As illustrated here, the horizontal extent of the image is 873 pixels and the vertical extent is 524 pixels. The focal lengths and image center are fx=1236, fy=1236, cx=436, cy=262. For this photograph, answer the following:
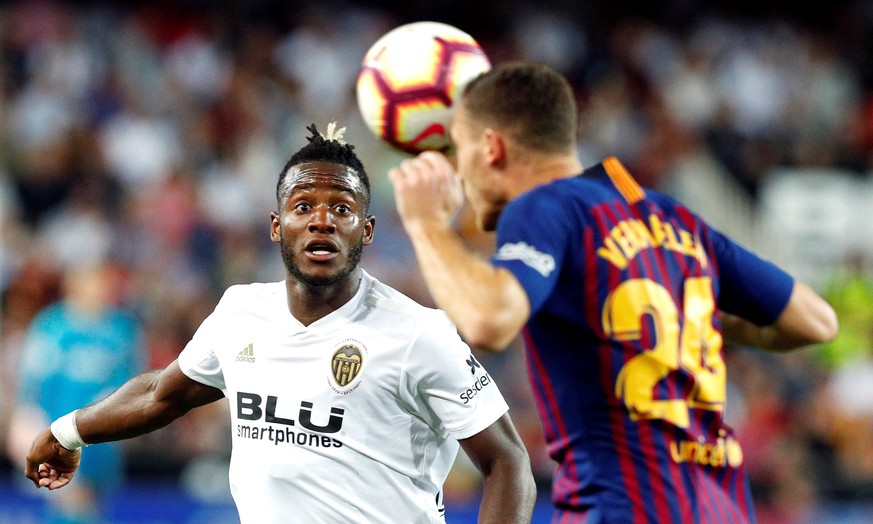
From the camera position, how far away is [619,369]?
127 inches

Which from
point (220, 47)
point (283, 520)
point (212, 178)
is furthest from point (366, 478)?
point (220, 47)

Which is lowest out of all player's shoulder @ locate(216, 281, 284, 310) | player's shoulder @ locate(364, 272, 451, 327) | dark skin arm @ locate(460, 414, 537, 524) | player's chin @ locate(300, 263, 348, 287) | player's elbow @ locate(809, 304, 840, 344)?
dark skin arm @ locate(460, 414, 537, 524)

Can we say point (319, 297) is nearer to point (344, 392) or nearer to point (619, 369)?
point (344, 392)

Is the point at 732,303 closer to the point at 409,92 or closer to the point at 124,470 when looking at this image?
the point at 409,92

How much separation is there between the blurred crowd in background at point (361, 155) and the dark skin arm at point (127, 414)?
512 cm

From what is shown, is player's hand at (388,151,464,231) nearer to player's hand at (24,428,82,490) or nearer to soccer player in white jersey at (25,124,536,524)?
soccer player in white jersey at (25,124,536,524)

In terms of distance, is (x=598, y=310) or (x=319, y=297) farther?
(x=319, y=297)

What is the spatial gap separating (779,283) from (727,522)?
783 mm

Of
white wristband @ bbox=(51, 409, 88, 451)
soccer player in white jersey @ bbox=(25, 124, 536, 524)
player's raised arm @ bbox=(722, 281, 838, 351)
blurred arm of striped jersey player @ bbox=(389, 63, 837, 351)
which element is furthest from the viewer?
white wristband @ bbox=(51, 409, 88, 451)

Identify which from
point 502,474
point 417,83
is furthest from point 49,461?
point 417,83

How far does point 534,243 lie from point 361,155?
10406 mm

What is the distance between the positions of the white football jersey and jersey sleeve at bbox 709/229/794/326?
788 millimetres

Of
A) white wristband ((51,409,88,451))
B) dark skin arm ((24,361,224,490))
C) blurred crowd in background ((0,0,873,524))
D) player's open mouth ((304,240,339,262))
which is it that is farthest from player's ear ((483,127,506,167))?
blurred crowd in background ((0,0,873,524))

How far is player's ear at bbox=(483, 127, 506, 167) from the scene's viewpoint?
345 cm
